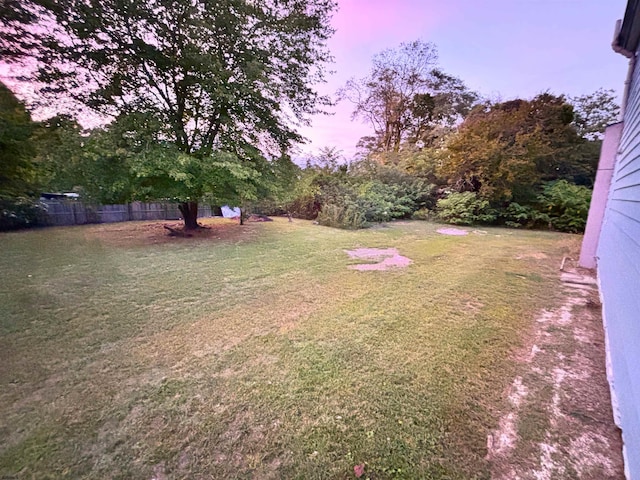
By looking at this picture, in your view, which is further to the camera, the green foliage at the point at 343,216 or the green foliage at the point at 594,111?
the green foliage at the point at 594,111

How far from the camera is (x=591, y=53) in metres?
6.55

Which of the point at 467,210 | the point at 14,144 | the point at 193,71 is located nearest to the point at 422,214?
the point at 467,210

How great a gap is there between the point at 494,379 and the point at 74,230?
10.3 metres

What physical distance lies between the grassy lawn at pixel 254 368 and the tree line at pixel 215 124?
2002 mm

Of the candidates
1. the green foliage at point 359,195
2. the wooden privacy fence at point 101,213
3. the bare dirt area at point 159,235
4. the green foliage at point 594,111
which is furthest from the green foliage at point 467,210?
the wooden privacy fence at point 101,213

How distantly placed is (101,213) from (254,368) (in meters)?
10.8

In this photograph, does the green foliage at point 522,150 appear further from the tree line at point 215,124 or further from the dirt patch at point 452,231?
the dirt patch at point 452,231

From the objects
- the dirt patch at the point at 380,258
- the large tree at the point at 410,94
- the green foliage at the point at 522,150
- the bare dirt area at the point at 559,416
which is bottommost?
the bare dirt area at the point at 559,416

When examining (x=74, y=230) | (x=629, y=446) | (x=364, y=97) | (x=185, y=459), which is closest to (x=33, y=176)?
(x=74, y=230)

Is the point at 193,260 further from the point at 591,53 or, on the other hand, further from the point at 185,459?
the point at 591,53

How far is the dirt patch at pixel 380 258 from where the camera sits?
4.66 meters

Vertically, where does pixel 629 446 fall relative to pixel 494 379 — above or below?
above

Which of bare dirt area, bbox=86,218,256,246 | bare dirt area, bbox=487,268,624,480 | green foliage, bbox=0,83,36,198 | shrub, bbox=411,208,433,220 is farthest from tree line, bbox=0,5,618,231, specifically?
bare dirt area, bbox=487,268,624,480

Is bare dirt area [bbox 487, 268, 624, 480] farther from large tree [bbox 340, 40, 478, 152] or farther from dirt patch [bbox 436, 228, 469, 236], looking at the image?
large tree [bbox 340, 40, 478, 152]
